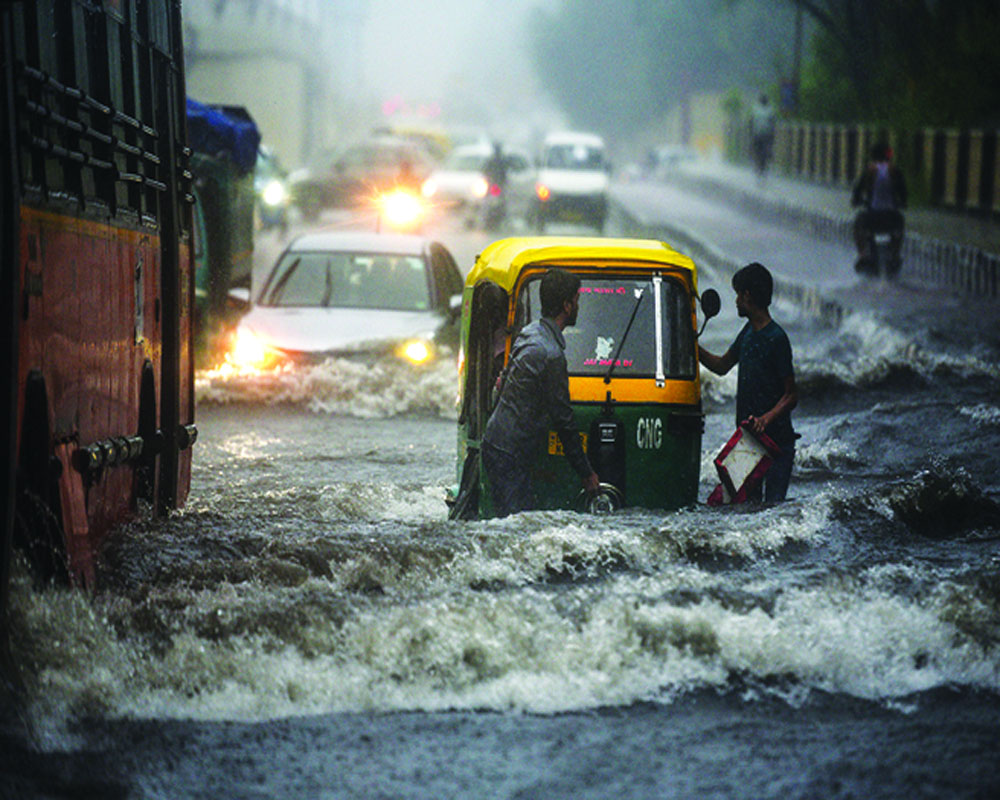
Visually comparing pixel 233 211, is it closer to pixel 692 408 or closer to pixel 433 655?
pixel 692 408

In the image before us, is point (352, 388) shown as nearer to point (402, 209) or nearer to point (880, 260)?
point (880, 260)

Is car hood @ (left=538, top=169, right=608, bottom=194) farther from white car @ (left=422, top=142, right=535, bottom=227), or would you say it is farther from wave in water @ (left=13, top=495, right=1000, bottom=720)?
wave in water @ (left=13, top=495, right=1000, bottom=720)

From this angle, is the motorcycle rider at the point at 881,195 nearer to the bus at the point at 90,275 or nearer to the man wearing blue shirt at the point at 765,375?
the man wearing blue shirt at the point at 765,375

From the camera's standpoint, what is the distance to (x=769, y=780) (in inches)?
215

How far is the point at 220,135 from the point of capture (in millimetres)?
17969

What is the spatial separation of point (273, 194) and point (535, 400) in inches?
1071

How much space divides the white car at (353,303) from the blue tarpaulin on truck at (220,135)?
1.92 m

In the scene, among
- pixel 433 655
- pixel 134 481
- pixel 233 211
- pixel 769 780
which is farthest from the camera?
pixel 233 211

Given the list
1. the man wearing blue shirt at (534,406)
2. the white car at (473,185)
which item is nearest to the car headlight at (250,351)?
the man wearing blue shirt at (534,406)

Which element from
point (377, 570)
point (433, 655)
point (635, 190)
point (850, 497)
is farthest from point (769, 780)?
point (635, 190)

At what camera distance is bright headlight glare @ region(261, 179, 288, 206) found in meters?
34.7

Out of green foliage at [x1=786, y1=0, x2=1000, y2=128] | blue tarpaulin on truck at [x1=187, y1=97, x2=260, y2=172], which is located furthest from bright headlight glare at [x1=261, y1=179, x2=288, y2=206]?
blue tarpaulin on truck at [x1=187, y1=97, x2=260, y2=172]

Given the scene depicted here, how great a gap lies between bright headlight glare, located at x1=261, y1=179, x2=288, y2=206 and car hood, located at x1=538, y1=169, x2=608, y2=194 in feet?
18.8

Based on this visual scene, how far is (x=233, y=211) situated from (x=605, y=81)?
92.1 m
